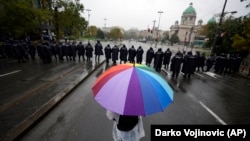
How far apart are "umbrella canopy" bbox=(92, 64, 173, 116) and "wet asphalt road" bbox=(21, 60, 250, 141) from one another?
100 inches

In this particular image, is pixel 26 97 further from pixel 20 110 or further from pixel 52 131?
pixel 52 131

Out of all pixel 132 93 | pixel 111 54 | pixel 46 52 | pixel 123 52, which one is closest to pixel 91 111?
pixel 132 93

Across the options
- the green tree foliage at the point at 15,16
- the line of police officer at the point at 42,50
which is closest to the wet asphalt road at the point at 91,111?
the line of police officer at the point at 42,50

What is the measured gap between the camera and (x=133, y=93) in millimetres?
1951

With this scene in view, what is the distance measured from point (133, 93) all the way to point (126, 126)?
0.86 meters

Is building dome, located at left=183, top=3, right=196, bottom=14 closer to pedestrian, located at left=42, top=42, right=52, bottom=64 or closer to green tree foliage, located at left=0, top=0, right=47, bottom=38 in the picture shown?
green tree foliage, located at left=0, top=0, right=47, bottom=38

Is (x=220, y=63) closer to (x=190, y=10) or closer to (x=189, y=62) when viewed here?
(x=189, y=62)

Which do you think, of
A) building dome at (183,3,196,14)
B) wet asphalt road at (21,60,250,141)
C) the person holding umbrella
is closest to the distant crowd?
wet asphalt road at (21,60,250,141)

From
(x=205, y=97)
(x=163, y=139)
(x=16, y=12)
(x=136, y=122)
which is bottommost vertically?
(x=205, y=97)

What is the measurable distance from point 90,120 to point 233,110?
5.65m

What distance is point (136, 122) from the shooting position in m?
2.63

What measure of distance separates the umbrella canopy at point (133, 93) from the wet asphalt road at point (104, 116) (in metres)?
2.55

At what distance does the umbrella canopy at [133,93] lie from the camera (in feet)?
6.31

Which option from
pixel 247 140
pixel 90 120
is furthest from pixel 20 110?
pixel 247 140
